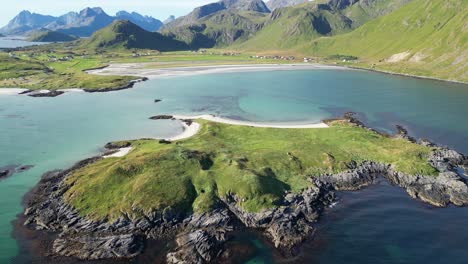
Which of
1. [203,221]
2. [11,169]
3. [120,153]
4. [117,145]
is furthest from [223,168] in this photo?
[11,169]

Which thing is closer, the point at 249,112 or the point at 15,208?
the point at 15,208

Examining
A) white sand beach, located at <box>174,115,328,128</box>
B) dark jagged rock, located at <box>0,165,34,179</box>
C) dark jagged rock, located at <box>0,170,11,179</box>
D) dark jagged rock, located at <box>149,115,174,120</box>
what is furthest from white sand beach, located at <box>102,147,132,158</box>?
white sand beach, located at <box>174,115,328,128</box>

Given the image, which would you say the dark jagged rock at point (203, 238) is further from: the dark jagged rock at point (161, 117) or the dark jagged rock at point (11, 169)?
the dark jagged rock at point (161, 117)

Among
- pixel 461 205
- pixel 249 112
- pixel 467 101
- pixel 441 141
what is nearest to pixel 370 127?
pixel 441 141

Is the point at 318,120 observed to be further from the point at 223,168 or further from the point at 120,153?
the point at 120,153

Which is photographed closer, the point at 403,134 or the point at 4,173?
the point at 4,173

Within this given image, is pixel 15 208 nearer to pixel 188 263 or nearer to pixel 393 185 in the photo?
pixel 188 263
